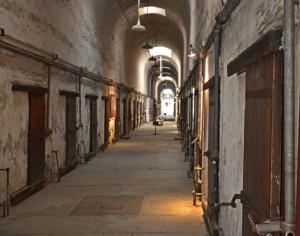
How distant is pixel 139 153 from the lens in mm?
16922

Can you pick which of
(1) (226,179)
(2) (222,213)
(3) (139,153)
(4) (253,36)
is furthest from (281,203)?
(3) (139,153)

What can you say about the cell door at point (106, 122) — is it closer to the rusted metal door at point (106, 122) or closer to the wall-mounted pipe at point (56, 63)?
the rusted metal door at point (106, 122)

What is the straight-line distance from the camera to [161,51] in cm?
3638

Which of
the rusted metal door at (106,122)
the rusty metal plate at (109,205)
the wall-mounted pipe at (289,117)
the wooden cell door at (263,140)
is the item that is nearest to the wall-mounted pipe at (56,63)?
the rusted metal door at (106,122)

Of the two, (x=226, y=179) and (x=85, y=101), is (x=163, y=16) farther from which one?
(x=226, y=179)

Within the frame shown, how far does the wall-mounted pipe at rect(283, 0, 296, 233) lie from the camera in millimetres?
2264

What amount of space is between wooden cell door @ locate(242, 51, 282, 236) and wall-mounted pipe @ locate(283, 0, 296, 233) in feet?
0.68

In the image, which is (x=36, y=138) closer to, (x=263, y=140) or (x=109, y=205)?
(x=109, y=205)

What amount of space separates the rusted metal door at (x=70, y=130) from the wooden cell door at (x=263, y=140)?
30.7ft

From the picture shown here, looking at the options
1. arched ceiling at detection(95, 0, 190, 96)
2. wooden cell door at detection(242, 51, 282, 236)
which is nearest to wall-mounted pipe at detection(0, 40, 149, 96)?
arched ceiling at detection(95, 0, 190, 96)

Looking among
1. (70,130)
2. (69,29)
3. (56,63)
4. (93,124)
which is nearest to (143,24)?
(93,124)

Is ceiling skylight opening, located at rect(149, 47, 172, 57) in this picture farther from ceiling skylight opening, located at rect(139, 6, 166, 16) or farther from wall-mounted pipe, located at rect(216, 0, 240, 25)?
wall-mounted pipe, located at rect(216, 0, 240, 25)

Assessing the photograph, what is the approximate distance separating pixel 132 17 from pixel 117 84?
388cm

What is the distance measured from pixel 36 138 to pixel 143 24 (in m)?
17.5
